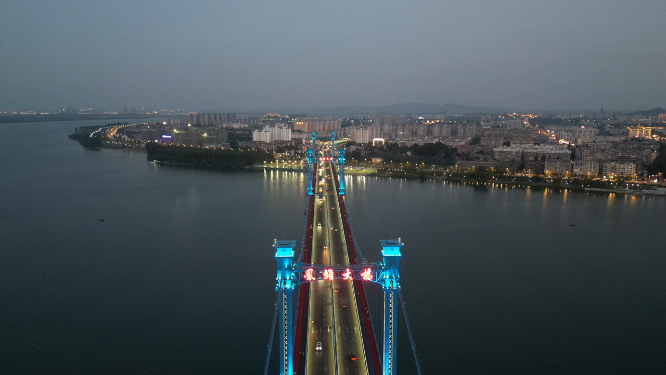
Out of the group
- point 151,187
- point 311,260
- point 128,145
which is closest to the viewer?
point 311,260

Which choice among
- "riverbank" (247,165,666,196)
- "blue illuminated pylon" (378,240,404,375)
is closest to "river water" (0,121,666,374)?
"blue illuminated pylon" (378,240,404,375)

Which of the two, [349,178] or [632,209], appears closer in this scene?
[632,209]

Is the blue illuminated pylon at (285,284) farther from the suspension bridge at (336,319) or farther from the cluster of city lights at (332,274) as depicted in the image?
the cluster of city lights at (332,274)

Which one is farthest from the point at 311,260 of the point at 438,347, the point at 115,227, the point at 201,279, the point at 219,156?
the point at 219,156

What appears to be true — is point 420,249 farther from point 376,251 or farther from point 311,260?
point 311,260

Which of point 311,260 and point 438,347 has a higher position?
point 311,260

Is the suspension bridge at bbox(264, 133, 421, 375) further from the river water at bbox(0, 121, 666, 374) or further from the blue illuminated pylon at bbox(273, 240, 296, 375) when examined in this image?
the river water at bbox(0, 121, 666, 374)

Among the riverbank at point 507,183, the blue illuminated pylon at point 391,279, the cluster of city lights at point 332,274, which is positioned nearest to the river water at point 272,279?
the blue illuminated pylon at point 391,279

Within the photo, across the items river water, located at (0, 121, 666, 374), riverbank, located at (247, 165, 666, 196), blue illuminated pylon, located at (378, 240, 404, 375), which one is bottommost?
river water, located at (0, 121, 666, 374)

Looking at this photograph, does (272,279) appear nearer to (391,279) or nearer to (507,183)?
(391,279)
